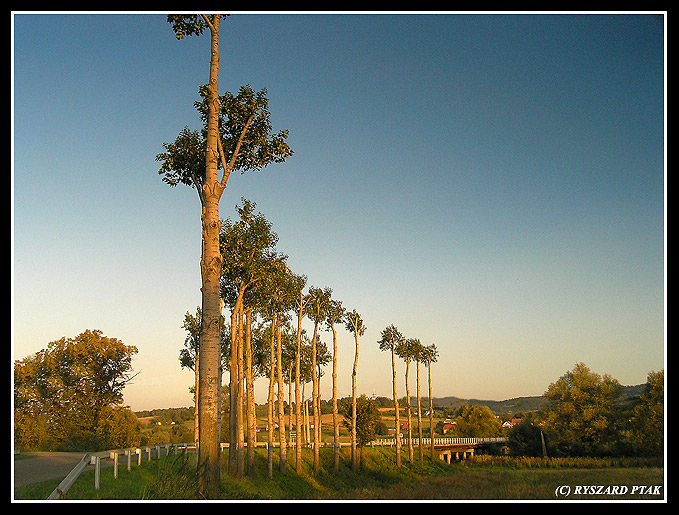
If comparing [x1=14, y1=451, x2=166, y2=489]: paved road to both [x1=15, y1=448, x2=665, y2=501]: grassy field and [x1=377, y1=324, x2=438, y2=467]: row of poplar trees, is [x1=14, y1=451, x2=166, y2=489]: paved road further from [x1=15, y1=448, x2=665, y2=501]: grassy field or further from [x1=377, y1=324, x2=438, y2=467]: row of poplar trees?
[x1=377, y1=324, x2=438, y2=467]: row of poplar trees

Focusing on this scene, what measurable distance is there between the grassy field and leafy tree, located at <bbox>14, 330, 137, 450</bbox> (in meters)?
10.3

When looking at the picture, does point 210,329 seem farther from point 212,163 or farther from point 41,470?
point 41,470

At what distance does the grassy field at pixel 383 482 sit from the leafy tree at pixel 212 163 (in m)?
0.87

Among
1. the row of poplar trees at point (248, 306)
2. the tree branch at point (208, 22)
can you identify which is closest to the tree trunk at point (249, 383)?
the row of poplar trees at point (248, 306)

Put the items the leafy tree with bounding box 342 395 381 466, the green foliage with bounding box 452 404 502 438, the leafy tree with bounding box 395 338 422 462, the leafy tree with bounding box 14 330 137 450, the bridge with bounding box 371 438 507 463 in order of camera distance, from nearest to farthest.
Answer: the leafy tree with bounding box 14 330 137 450, the leafy tree with bounding box 342 395 381 466, the leafy tree with bounding box 395 338 422 462, the bridge with bounding box 371 438 507 463, the green foliage with bounding box 452 404 502 438

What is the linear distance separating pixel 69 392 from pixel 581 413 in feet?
160

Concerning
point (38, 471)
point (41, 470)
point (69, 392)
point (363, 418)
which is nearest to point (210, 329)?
point (38, 471)

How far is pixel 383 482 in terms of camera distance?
3694 centimetres

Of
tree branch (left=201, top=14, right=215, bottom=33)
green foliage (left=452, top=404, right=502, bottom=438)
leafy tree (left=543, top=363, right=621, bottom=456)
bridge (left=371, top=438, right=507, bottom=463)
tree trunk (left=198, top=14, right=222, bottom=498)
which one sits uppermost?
tree branch (left=201, top=14, right=215, bottom=33)

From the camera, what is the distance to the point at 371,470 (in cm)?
4116

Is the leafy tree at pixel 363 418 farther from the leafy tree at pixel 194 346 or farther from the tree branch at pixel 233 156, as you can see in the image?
the tree branch at pixel 233 156

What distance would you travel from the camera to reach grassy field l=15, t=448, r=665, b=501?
1227 centimetres

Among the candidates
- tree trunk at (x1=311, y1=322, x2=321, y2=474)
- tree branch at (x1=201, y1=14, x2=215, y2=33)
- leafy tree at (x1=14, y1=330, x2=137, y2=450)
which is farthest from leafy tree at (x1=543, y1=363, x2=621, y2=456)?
tree branch at (x1=201, y1=14, x2=215, y2=33)
